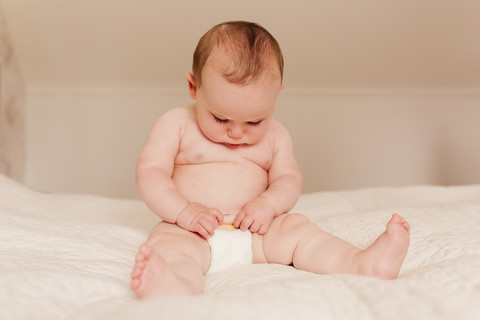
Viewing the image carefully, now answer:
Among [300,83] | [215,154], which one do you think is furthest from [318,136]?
[215,154]

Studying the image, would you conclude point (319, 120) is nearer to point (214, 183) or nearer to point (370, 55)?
point (370, 55)

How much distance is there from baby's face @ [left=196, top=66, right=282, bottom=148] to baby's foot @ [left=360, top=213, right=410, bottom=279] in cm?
35

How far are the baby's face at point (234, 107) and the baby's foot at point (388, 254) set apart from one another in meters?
0.35

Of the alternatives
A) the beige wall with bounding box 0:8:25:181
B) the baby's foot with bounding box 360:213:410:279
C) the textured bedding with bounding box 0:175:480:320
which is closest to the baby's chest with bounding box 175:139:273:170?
the textured bedding with bounding box 0:175:480:320

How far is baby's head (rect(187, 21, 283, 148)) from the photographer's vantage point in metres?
0.93

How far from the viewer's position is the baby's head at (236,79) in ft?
3.05

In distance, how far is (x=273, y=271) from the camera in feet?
2.66

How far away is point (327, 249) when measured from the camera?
0.84 m

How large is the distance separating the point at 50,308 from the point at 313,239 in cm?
47

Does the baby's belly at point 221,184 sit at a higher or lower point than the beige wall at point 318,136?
higher

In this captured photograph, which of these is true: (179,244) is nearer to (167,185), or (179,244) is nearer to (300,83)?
(167,185)

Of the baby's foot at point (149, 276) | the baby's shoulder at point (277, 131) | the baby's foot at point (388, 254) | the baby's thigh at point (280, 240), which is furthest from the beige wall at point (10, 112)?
the baby's foot at point (388, 254)

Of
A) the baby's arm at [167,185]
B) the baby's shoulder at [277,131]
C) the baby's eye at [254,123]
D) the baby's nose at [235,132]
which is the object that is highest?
the baby's eye at [254,123]

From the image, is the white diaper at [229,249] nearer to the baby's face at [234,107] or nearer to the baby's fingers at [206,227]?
the baby's fingers at [206,227]
